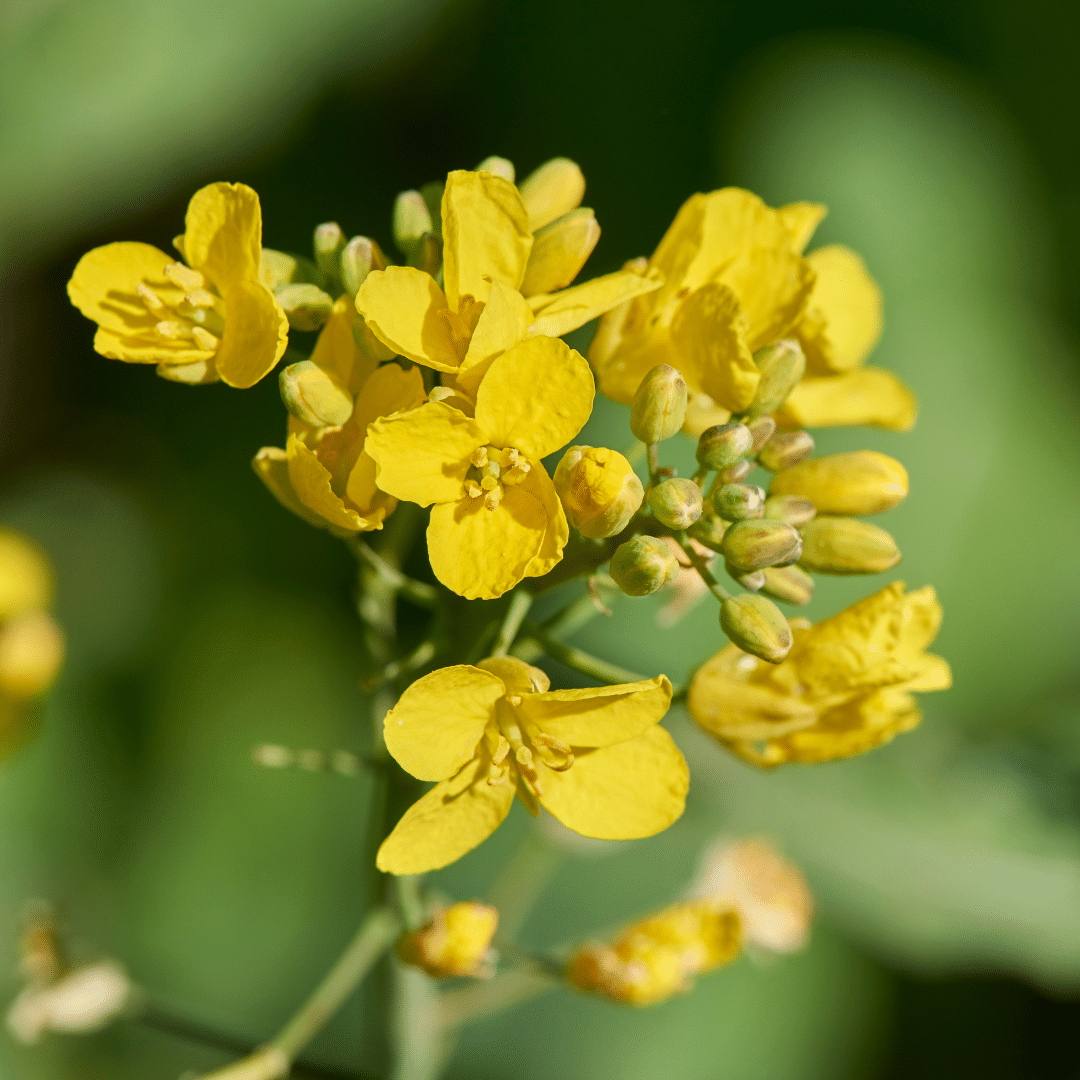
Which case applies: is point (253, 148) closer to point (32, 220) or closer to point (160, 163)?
point (160, 163)

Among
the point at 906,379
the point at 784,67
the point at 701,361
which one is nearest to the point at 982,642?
the point at 906,379

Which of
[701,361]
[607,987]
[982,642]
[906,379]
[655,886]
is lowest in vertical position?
[655,886]

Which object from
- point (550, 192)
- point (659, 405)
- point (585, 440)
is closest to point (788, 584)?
point (659, 405)

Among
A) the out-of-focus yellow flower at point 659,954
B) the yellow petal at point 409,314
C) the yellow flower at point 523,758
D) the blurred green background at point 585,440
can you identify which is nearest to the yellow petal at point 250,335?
the yellow petal at point 409,314

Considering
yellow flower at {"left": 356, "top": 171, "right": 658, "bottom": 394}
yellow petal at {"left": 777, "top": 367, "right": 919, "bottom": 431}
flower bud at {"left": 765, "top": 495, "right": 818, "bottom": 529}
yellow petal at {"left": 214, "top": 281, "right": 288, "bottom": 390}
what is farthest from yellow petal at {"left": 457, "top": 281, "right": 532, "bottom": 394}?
yellow petal at {"left": 777, "top": 367, "right": 919, "bottom": 431}

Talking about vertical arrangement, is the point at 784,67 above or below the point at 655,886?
above

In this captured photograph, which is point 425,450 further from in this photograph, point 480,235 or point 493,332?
point 480,235

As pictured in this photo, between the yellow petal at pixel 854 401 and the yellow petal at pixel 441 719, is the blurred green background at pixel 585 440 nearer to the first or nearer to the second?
the yellow petal at pixel 854 401
